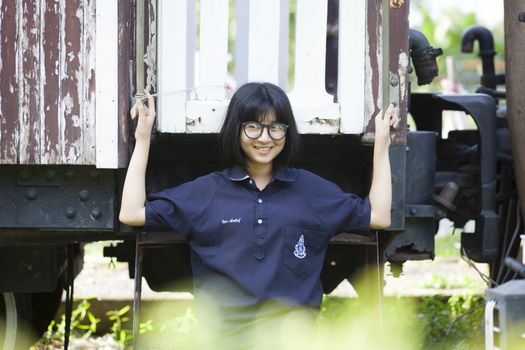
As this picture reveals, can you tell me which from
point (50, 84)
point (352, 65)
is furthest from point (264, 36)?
point (50, 84)

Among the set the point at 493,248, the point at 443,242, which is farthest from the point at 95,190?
the point at 443,242

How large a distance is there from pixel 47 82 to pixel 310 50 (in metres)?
0.98

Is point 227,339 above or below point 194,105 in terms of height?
below

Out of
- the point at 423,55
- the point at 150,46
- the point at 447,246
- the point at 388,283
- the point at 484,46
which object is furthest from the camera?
the point at 447,246

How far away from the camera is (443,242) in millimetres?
10289

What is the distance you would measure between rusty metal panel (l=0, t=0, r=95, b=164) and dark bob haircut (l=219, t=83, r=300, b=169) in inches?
19.5

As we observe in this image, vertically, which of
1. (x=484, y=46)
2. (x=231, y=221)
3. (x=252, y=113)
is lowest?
(x=231, y=221)

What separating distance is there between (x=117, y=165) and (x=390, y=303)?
312 cm

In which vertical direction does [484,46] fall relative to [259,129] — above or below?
above

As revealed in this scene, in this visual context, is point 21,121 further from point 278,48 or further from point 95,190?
point 278,48

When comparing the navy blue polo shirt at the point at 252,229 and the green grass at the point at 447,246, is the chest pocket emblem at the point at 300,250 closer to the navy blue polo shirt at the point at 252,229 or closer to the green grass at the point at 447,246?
the navy blue polo shirt at the point at 252,229

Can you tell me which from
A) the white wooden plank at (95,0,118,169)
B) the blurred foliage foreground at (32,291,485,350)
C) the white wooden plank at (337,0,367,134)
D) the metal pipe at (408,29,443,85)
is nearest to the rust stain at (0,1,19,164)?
the white wooden plank at (95,0,118,169)

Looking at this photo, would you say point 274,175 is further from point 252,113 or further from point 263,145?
point 252,113

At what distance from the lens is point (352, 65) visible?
3.71 meters
